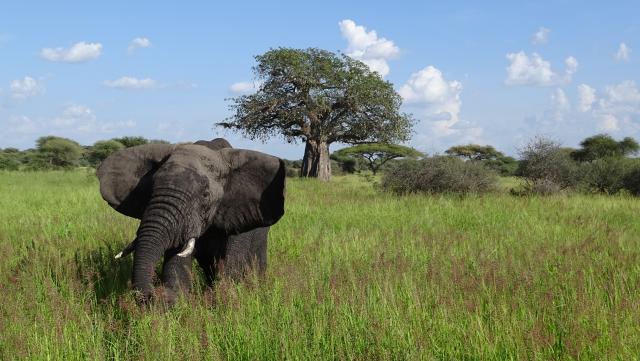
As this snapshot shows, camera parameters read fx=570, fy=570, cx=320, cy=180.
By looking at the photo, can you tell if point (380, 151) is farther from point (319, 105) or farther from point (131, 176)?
point (131, 176)

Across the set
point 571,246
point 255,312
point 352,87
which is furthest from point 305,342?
point 352,87

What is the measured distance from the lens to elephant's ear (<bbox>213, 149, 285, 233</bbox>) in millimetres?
4695

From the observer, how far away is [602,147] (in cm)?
4056

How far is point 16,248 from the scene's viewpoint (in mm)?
7094

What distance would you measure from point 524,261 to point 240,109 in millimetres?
29147

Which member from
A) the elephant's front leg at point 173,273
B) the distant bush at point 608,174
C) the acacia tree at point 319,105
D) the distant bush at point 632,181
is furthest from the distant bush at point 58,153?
the elephant's front leg at point 173,273

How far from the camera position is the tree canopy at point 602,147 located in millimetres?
40500

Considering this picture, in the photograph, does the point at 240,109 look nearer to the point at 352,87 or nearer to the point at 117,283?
the point at 352,87

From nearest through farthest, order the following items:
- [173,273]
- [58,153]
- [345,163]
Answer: [173,273], [58,153], [345,163]

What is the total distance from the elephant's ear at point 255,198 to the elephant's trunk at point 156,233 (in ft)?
2.02

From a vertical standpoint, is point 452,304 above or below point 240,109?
below

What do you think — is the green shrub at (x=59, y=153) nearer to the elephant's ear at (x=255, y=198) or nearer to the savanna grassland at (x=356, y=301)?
the savanna grassland at (x=356, y=301)

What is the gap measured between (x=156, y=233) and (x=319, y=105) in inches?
1150

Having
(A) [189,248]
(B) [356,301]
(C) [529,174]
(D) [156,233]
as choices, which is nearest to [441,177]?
(C) [529,174]
